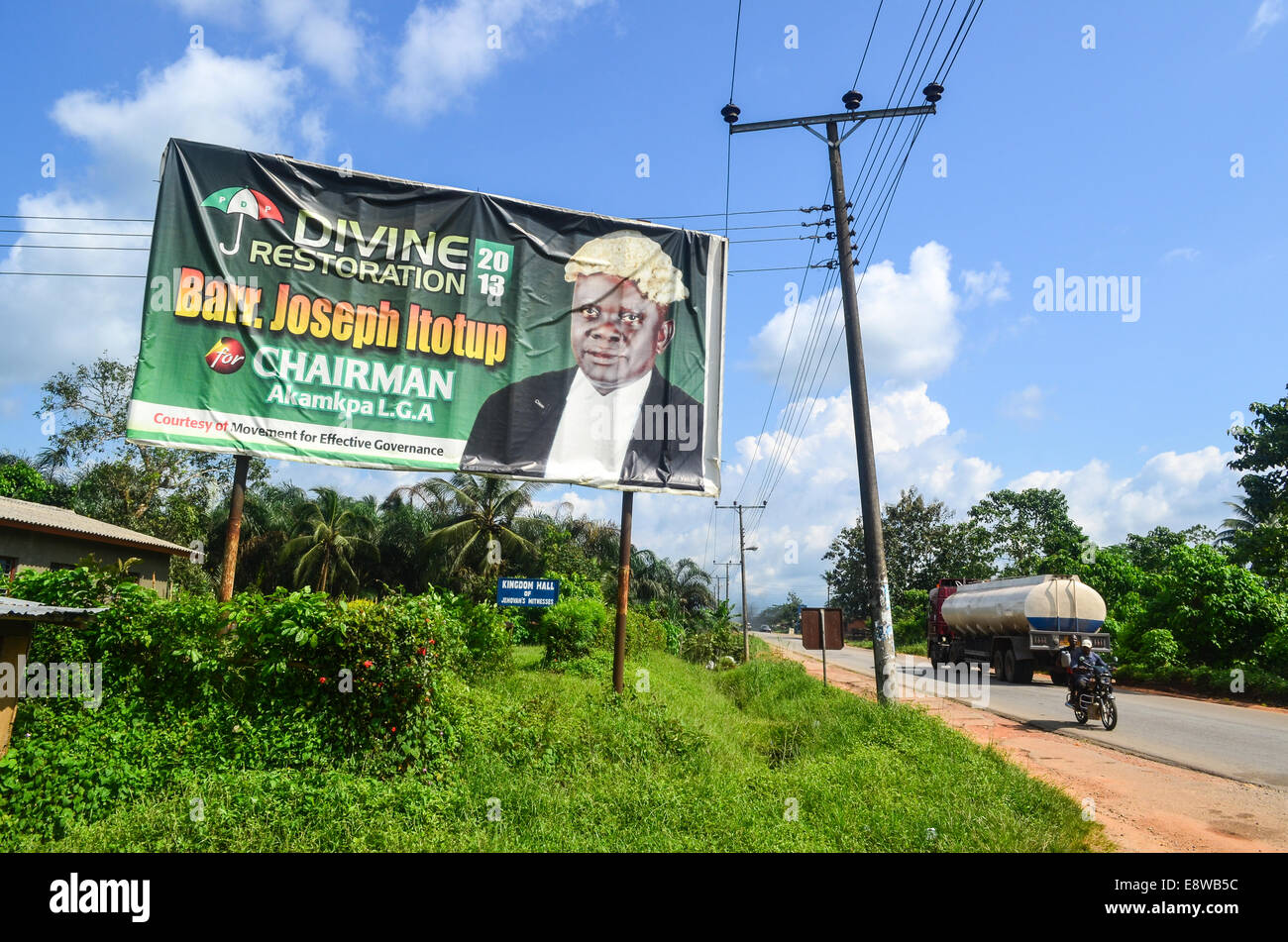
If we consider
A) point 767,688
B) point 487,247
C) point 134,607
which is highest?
point 487,247

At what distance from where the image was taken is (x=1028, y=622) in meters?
19.6

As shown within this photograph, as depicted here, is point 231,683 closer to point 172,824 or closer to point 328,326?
point 172,824

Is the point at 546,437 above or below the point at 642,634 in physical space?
above

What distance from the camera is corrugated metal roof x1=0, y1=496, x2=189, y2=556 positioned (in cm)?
1877

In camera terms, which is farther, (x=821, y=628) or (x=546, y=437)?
(x=821, y=628)

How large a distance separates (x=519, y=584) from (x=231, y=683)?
8808 millimetres

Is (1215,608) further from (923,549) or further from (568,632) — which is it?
(923,549)

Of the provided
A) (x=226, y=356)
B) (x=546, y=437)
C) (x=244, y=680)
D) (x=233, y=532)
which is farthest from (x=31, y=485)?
(x=244, y=680)

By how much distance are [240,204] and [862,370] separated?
9.08m

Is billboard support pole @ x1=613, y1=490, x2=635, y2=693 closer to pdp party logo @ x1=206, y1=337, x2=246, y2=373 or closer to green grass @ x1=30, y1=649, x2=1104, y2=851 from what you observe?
green grass @ x1=30, y1=649, x2=1104, y2=851

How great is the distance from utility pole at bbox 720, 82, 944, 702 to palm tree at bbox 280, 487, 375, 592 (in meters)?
27.7

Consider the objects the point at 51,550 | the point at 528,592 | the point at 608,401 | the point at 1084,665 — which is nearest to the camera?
the point at 608,401
